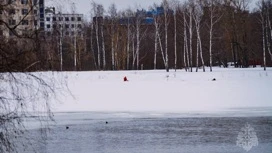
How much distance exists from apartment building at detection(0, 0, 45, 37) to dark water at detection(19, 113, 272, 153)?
4105mm

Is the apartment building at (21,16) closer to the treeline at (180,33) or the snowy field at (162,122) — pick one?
the snowy field at (162,122)

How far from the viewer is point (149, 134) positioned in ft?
46.5

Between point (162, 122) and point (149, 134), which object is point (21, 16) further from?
point (162, 122)

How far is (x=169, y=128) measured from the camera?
15375 millimetres

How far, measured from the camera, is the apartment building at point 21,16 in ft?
27.5

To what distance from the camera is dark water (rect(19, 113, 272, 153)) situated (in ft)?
39.1

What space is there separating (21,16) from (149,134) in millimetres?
6754

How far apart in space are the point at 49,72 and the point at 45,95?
0.42 metres

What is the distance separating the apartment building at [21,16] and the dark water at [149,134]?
4105 millimetres

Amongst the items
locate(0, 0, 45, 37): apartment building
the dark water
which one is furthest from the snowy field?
locate(0, 0, 45, 37): apartment building

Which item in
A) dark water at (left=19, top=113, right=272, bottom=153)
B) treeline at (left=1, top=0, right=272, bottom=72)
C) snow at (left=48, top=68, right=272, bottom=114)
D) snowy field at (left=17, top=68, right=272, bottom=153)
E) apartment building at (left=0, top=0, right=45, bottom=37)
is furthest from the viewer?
treeline at (left=1, top=0, right=272, bottom=72)

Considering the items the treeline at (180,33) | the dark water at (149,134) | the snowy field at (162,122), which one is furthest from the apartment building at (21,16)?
the treeline at (180,33)

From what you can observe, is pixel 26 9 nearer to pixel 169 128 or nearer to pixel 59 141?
pixel 59 141

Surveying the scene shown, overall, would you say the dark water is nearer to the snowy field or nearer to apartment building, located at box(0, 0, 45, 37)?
the snowy field
